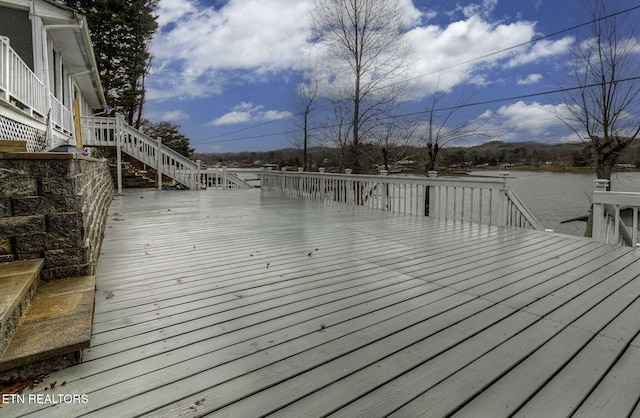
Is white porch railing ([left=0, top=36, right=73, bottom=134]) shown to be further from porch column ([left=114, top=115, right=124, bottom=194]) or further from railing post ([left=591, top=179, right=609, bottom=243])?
railing post ([left=591, top=179, right=609, bottom=243])

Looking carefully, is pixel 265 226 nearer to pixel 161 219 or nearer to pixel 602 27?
pixel 161 219

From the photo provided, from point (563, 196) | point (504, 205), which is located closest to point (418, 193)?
point (504, 205)

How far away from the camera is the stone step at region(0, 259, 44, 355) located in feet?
4.99

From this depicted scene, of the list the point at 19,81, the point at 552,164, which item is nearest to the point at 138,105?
the point at 19,81

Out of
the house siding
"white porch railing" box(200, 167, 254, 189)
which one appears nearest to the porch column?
"white porch railing" box(200, 167, 254, 189)

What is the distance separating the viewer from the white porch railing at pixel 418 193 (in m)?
5.24

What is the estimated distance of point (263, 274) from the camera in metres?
2.93

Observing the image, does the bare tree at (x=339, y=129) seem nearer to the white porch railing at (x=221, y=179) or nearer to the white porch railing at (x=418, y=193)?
the white porch railing at (x=418, y=193)

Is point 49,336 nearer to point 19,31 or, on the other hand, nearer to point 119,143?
point 19,31

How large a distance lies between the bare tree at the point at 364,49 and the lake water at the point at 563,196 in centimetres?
542

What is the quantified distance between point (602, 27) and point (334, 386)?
1204 centimetres

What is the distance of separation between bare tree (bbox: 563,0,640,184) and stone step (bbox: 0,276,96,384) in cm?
1153

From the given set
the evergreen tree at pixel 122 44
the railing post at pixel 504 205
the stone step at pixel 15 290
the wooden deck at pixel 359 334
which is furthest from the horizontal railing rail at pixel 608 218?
the evergreen tree at pixel 122 44

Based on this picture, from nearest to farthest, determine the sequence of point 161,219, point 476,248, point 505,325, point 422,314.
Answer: point 505,325, point 422,314, point 476,248, point 161,219
